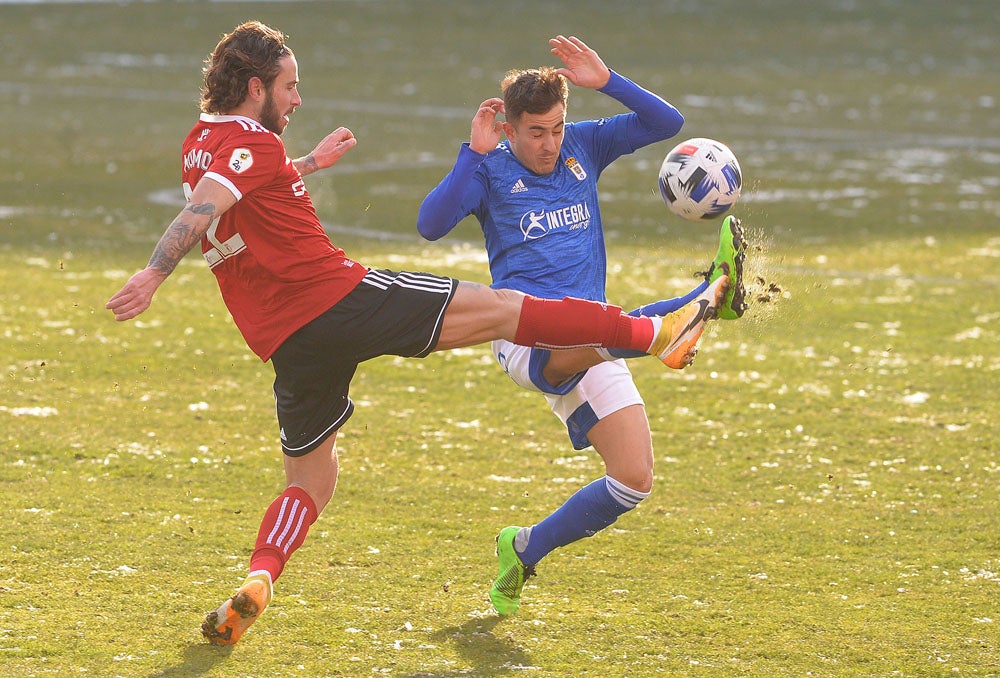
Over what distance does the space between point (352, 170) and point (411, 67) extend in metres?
10.6

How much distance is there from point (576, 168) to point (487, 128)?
A: 52 cm

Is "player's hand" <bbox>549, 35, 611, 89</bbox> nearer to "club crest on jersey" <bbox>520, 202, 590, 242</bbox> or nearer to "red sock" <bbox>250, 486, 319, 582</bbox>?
"club crest on jersey" <bbox>520, 202, 590, 242</bbox>

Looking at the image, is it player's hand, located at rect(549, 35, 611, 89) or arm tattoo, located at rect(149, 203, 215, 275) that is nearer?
arm tattoo, located at rect(149, 203, 215, 275)

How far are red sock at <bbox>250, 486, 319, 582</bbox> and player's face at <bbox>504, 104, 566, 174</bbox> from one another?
4.96 ft

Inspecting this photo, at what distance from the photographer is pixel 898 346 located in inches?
348

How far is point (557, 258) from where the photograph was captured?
16.8 ft

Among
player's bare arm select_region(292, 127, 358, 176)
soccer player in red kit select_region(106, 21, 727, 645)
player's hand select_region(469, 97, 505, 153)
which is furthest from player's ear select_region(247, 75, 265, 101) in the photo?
player's hand select_region(469, 97, 505, 153)

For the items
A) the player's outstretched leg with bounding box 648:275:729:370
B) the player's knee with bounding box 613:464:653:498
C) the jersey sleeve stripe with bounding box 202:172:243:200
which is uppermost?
the jersey sleeve stripe with bounding box 202:172:243:200

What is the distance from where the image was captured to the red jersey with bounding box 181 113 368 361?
14.6 ft

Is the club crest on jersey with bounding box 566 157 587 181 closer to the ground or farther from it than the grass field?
farther from it

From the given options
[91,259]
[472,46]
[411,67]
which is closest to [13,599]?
[91,259]

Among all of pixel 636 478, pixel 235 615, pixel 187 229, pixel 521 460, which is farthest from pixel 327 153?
pixel 521 460

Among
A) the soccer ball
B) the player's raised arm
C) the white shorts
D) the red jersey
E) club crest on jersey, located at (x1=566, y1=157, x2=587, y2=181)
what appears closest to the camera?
the player's raised arm

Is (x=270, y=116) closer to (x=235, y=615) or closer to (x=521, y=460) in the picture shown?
(x=235, y=615)
